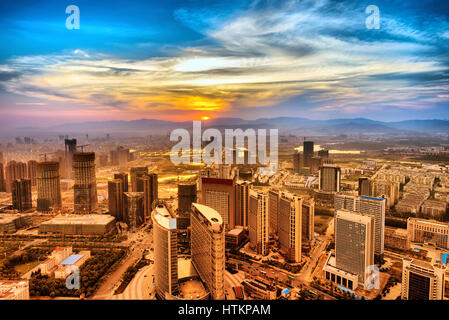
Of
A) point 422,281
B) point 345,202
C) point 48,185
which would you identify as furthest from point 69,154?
point 422,281

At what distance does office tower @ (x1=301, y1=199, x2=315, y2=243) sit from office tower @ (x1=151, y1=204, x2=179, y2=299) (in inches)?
126

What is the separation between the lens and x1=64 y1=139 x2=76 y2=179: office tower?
293 inches

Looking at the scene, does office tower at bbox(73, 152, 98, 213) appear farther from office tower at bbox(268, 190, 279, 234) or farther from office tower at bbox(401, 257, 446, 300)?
office tower at bbox(401, 257, 446, 300)

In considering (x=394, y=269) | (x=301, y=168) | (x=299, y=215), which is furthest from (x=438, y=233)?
(x=301, y=168)

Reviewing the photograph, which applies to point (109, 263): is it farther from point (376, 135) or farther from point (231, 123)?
point (376, 135)

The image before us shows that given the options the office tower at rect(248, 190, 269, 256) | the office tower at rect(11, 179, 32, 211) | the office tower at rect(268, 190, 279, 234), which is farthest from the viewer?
the office tower at rect(11, 179, 32, 211)

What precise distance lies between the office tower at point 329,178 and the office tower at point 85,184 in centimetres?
632

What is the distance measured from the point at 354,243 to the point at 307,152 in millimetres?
4127

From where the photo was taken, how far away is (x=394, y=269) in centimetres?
519

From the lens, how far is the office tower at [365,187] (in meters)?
7.43

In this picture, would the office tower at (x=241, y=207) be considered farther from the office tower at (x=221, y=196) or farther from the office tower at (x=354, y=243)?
the office tower at (x=354, y=243)

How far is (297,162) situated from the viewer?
885 centimetres

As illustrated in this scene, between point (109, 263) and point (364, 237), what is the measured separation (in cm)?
428

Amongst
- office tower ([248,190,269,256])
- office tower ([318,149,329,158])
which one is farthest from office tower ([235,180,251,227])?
office tower ([318,149,329,158])
